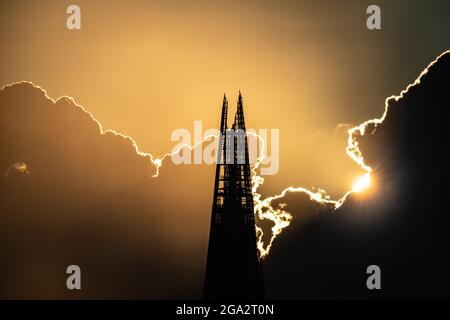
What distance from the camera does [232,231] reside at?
273 ft

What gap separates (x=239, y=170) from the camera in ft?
279

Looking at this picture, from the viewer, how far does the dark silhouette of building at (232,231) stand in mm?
83250

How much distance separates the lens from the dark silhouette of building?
83250 mm
